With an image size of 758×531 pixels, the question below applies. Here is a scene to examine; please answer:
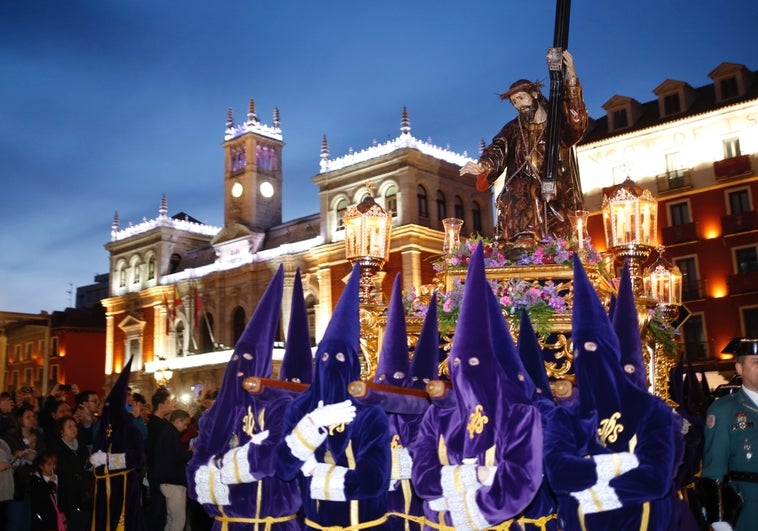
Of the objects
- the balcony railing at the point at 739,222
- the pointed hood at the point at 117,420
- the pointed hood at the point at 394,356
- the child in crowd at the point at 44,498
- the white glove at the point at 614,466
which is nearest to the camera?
the white glove at the point at 614,466

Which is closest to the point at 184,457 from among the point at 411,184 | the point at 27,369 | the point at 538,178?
the point at 538,178

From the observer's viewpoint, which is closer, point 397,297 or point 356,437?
point 356,437

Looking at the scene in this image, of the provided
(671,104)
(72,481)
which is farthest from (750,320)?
(72,481)

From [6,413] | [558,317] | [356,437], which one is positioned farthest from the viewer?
[6,413]

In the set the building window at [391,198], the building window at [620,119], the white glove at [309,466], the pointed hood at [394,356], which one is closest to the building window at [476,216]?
the building window at [391,198]

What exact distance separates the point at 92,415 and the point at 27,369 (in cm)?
4496

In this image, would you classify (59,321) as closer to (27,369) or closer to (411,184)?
(27,369)

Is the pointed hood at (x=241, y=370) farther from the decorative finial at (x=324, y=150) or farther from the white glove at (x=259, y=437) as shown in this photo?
the decorative finial at (x=324, y=150)

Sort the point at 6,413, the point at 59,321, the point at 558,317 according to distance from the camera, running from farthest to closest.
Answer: the point at 59,321 < the point at 6,413 < the point at 558,317

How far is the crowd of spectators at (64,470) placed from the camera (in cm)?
779

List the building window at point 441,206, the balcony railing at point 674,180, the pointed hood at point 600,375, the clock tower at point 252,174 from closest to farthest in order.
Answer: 1. the pointed hood at point 600,375
2. the balcony railing at point 674,180
3. the building window at point 441,206
4. the clock tower at point 252,174

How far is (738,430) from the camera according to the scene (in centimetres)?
491

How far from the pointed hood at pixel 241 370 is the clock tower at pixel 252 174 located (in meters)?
34.8

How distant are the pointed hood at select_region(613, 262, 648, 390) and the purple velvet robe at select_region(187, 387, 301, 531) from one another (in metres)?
2.12
